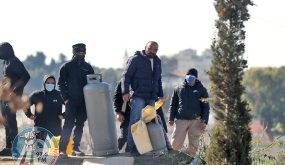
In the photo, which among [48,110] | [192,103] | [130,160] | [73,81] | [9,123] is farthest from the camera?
[192,103]

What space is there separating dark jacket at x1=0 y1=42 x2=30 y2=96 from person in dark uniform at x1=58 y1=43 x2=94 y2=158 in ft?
2.38

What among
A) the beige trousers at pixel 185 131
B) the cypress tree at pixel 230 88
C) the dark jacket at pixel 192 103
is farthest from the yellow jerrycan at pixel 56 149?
the cypress tree at pixel 230 88

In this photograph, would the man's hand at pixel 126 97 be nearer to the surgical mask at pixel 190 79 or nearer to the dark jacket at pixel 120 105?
the dark jacket at pixel 120 105

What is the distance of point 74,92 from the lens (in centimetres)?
1109

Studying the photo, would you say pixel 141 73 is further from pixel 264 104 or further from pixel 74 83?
pixel 264 104

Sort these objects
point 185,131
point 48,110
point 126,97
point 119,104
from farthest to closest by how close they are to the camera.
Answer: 1. point 185,131
2. point 48,110
3. point 119,104
4. point 126,97

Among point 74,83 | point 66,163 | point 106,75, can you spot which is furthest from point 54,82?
point 106,75

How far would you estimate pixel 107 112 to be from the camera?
10961 mm

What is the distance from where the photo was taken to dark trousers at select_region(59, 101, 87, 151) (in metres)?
11.2

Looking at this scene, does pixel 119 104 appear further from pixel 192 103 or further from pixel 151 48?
pixel 192 103

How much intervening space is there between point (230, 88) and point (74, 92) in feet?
11.9

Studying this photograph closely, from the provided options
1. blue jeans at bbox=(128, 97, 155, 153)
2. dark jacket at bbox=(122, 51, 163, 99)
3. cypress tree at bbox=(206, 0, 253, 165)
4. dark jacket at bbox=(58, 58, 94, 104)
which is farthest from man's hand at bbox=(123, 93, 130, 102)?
cypress tree at bbox=(206, 0, 253, 165)

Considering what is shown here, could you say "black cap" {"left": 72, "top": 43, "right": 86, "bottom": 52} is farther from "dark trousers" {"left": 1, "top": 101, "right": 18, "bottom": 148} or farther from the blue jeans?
"dark trousers" {"left": 1, "top": 101, "right": 18, "bottom": 148}

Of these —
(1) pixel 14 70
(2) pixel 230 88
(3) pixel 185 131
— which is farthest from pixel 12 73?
(2) pixel 230 88
